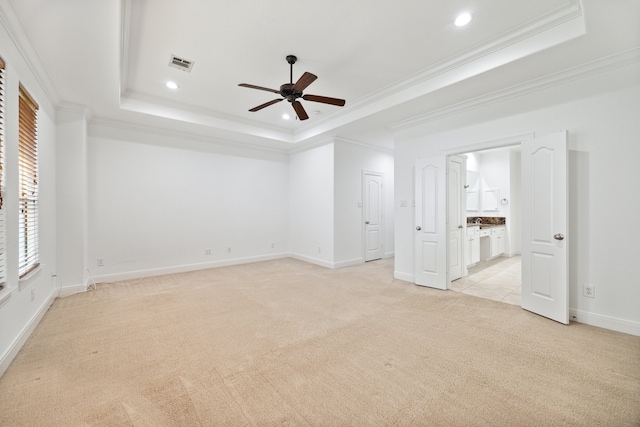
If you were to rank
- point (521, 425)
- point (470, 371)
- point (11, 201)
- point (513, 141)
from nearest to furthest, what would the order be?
point (521, 425) → point (470, 371) → point (11, 201) → point (513, 141)

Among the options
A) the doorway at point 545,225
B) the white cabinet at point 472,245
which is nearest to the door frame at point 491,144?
the doorway at point 545,225

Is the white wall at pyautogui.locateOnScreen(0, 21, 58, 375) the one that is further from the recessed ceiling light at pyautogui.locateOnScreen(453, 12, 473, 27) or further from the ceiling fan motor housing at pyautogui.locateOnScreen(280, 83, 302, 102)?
the recessed ceiling light at pyautogui.locateOnScreen(453, 12, 473, 27)

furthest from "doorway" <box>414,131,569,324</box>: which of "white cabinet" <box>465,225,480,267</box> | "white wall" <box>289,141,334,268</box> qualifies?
"white wall" <box>289,141,334,268</box>

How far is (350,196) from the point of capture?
5992mm

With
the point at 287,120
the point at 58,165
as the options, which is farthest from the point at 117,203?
the point at 287,120

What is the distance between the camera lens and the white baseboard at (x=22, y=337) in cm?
210

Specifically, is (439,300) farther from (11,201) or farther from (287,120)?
(11,201)

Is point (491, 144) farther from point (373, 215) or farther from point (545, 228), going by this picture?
point (373, 215)

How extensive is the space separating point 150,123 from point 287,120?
2446 millimetres

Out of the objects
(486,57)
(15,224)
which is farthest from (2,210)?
(486,57)

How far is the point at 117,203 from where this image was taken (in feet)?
15.5

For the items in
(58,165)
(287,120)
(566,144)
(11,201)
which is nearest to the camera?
(11,201)

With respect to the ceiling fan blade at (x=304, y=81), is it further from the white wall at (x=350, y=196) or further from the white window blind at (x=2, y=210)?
the white wall at (x=350, y=196)

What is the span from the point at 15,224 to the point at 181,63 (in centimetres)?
239
